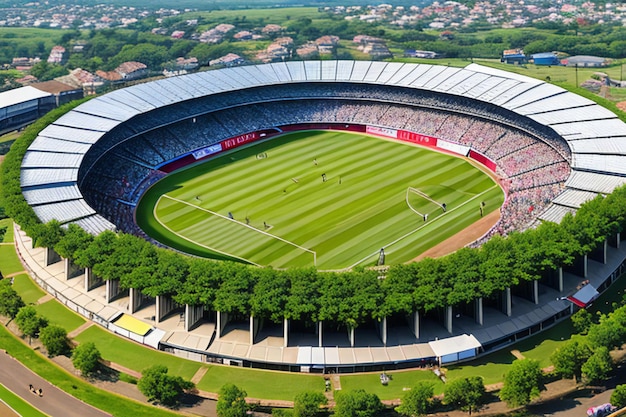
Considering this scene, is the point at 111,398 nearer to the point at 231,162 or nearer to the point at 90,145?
the point at 90,145

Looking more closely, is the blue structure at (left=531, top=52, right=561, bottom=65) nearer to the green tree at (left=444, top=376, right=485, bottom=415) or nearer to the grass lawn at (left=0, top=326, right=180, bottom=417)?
the green tree at (left=444, top=376, right=485, bottom=415)

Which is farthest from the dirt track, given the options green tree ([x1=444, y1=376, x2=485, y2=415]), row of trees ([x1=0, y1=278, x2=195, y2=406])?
row of trees ([x1=0, y1=278, x2=195, y2=406])

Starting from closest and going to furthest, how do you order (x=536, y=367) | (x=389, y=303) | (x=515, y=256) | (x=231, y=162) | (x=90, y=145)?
(x=536, y=367)
(x=389, y=303)
(x=515, y=256)
(x=90, y=145)
(x=231, y=162)

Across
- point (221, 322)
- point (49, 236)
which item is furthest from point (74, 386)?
point (49, 236)

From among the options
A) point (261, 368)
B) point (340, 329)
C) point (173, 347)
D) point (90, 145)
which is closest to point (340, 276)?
point (340, 329)

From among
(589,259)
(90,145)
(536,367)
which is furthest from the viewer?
(90,145)
